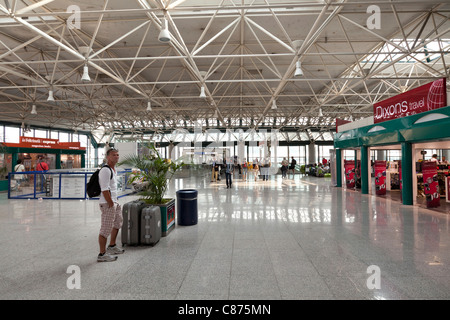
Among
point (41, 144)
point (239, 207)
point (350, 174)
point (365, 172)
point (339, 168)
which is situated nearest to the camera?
point (239, 207)

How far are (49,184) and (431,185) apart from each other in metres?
16.3

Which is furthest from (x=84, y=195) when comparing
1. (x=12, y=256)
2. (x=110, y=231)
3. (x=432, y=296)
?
(x=432, y=296)

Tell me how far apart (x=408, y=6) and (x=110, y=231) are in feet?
40.0

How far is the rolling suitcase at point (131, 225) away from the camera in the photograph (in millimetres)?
4824

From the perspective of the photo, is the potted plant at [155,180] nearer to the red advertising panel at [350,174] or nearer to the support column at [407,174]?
the support column at [407,174]

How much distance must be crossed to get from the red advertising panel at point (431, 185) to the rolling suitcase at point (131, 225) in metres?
9.94

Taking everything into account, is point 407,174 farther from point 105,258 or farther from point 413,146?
point 105,258

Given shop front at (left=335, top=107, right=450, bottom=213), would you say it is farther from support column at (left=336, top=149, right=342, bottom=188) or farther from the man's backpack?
the man's backpack

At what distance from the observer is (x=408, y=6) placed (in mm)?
9188

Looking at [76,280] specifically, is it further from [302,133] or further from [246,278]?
[302,133]

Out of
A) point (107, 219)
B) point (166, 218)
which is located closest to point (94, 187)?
point (107, 219)

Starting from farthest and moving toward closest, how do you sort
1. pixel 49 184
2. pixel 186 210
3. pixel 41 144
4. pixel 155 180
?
pixel 41 144 → pixel 49 184 → pixel 186 210 → pixel 155 180

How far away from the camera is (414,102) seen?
31.2 ft

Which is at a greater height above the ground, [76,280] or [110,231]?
[110,231]
